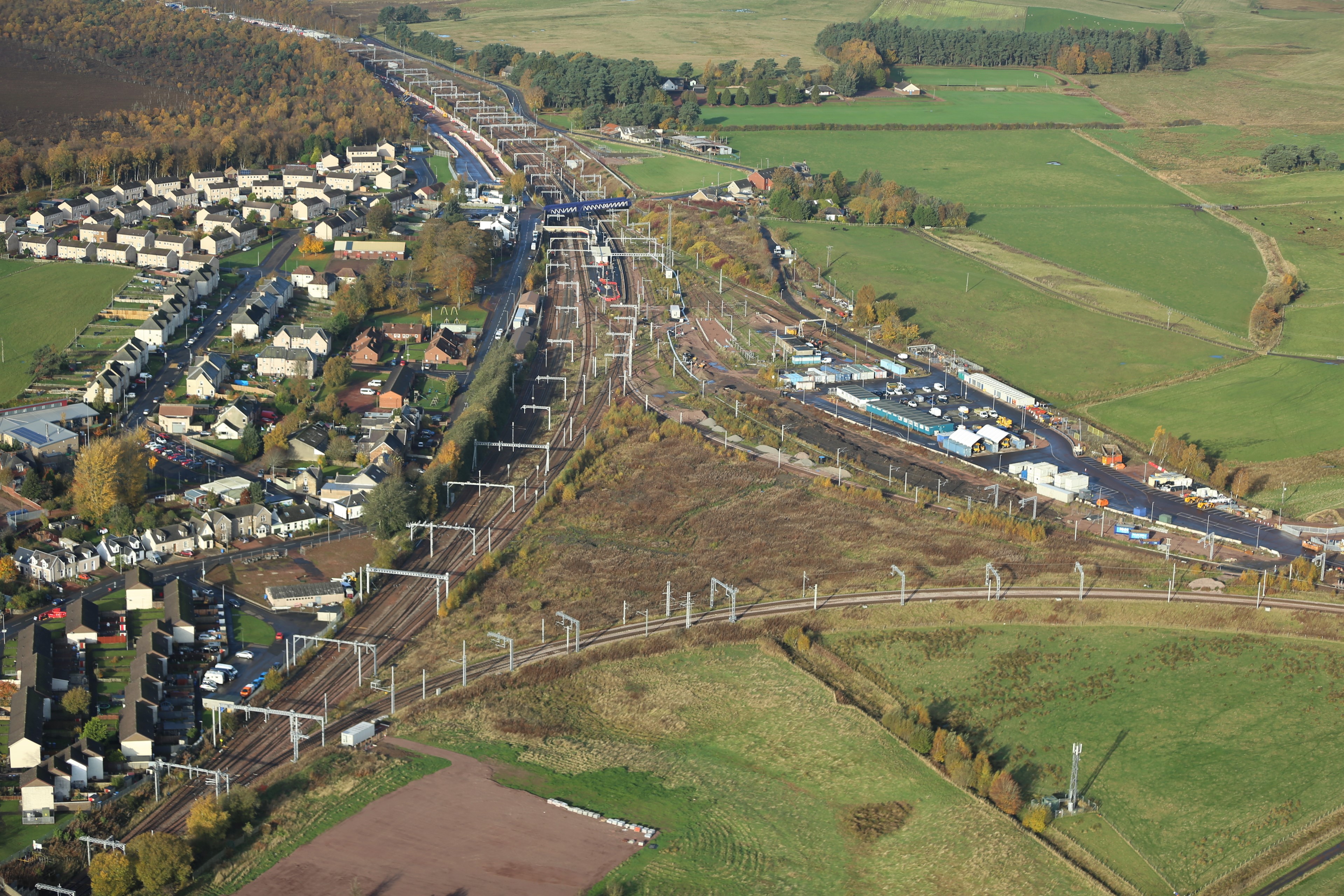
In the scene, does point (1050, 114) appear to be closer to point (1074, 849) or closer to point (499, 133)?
point (499, 133)

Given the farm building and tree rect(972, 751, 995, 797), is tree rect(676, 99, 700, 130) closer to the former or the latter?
the farm building

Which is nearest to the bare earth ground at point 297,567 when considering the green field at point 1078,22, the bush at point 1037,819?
the bush at point 1037,819

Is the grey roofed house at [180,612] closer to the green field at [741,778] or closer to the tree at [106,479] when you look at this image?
the tree at [106,479]

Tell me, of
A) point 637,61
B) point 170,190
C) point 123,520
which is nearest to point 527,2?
point 637,61

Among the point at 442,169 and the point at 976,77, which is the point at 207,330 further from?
the point at 976,77

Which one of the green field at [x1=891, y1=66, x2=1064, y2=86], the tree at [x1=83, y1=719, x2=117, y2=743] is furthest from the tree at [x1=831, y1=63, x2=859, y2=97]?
the tree at [x1=83, y1=719, x2=117, y2=743]

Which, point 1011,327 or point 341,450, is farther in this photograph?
point 1011,327

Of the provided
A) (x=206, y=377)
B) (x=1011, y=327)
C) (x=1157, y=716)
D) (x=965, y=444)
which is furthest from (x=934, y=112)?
(x=1157, y=716)

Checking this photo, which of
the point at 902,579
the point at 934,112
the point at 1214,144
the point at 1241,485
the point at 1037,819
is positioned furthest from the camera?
the point at 934,112
